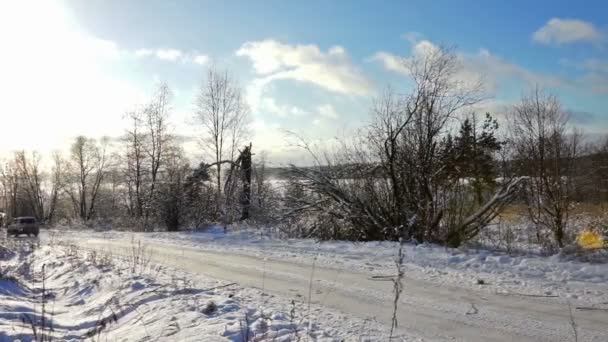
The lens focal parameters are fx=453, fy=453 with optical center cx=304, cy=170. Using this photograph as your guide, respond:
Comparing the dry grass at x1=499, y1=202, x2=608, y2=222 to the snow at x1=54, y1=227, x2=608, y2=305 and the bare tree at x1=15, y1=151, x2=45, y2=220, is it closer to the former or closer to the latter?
the snow at x1=54, y1=227, x2=608, y2=305

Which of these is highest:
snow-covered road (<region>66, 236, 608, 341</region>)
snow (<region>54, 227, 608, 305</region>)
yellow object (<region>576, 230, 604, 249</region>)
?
yellow object (<region>576, 230, 604, 249</region>)

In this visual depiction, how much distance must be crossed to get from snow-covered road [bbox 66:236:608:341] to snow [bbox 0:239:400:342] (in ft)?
1.69

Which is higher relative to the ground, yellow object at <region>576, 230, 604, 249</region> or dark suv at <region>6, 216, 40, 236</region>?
yellow object at <region>576, 230, 604, 249</region>

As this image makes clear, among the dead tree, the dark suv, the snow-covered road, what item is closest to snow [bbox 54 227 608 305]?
the snow-covered road

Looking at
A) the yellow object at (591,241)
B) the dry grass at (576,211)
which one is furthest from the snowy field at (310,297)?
the dry grass at (576,211)

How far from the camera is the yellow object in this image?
459 inches

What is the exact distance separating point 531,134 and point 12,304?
21433 millimetres

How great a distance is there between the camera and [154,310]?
23.4ft

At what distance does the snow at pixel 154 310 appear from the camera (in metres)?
5.73

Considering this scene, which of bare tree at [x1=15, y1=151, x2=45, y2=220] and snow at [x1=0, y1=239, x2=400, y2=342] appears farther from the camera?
bare tree at [x1=15, y1=151, x2=45, y2=220]

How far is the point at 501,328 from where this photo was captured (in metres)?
5.61

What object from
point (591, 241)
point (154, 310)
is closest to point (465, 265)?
point (591, 241)

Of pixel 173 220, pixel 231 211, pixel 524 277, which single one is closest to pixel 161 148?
pixel 173 220

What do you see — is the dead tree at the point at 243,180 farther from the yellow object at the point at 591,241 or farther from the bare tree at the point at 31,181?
the bare tree at the point at 31,181
